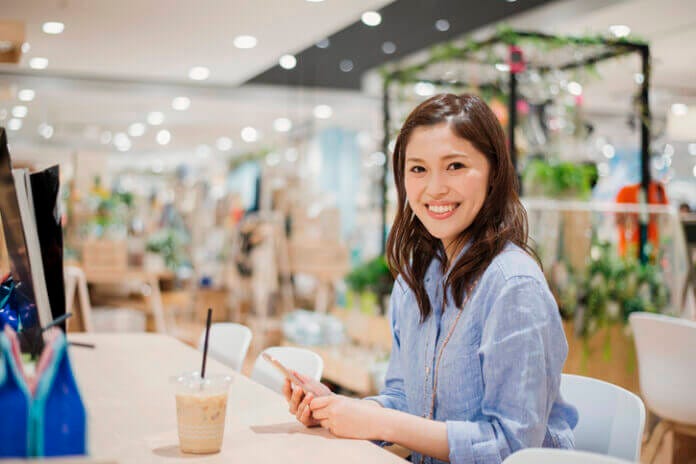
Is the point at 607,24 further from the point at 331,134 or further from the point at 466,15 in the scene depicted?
the point at 331,134

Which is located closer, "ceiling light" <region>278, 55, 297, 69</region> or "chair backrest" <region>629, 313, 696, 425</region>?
"chair backrest" <region>629, 313, 696, 425</region>

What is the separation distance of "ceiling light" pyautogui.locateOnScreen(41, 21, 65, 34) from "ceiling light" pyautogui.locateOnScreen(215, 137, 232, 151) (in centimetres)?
835

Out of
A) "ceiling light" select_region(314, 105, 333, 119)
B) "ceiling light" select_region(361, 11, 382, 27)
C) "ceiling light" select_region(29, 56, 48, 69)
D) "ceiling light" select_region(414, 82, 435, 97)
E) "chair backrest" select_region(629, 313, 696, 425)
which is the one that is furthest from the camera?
"ceiling light" select_region(314, 105, 333, 119)

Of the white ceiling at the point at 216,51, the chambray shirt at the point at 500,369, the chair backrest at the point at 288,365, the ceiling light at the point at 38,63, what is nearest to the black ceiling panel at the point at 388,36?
the white ceiling at the point at 216,51

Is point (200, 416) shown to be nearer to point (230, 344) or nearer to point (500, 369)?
point (500, 369)

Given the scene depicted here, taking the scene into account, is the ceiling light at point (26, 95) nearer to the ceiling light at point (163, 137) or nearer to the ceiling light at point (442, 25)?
the ceiling light at point (163, 137)

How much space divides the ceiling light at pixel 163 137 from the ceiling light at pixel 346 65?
5291mm

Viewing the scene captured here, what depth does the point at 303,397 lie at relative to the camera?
162 cm

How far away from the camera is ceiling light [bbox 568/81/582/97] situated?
4.73m

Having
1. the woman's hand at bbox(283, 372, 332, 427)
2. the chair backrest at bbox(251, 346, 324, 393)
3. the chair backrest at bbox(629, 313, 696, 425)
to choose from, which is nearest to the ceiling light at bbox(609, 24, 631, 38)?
the chair backrest at bbox(629, 313, 696, 425)

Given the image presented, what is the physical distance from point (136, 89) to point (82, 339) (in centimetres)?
597

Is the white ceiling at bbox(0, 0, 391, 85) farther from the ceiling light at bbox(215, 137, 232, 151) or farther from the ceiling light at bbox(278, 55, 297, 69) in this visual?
the ceiling light at bbox(215, 137, 232, 151)

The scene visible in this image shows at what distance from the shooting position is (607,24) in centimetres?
542

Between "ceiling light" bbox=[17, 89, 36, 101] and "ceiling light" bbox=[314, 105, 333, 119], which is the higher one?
"ceiling light" bbox=[314, 105, 333, 119]
